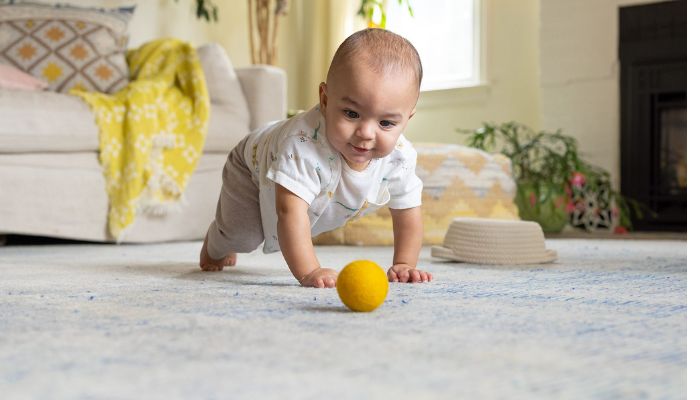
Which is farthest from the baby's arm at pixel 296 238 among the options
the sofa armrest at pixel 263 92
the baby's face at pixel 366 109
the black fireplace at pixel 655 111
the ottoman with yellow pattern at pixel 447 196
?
the black fireplace at pixel 655 111

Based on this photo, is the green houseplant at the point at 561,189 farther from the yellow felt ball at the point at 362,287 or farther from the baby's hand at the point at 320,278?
the yellow felt ball at the point at 362,287

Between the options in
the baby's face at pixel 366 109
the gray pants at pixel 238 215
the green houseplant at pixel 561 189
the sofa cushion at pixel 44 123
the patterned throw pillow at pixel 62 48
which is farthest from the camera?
the green houseplant at pixel 561 189

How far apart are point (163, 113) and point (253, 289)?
4.85ft

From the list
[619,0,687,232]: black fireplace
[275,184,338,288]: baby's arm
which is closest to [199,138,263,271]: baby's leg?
[275,184,338,288]: baby's arm

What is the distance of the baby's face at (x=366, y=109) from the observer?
1.14 metres

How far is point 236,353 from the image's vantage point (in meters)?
0.69

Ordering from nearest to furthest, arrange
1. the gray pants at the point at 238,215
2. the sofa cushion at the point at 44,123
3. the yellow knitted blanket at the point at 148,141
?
the gray pants at the point at 238,215
the sofa cushion at the point at 44,123
the yellow knitted blanket at the point at 148,141

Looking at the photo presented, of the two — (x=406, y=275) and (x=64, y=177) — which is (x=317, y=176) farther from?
(x=64, y=177)

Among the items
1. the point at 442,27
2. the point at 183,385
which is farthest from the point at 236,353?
the point at 442,27

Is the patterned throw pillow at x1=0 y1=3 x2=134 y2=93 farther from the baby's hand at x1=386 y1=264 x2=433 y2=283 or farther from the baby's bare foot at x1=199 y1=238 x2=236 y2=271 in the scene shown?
the baby's hand at x1=386 y1=264 x2=433 y2=283

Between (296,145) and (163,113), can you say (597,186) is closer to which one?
(163,113)

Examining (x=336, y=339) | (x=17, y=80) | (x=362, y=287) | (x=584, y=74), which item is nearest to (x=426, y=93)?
(x=584, y=74)

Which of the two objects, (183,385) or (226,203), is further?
(226,203)

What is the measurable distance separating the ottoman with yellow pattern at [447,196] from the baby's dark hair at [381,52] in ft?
4.06
